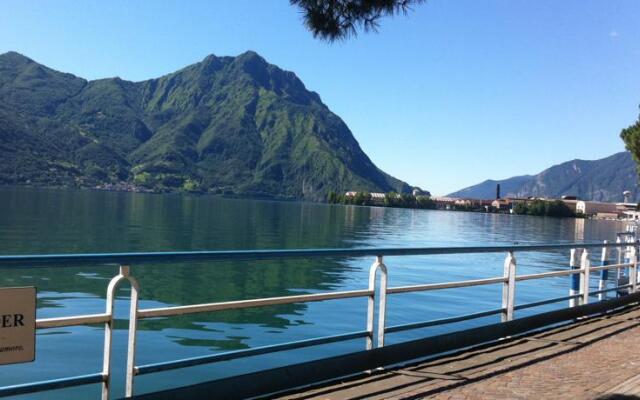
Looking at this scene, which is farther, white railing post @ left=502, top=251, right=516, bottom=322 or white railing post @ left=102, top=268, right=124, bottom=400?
white railing post @ left=502, top=251, right=516, bottom=322

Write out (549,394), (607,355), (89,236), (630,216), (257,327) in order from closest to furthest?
(549,394) → (607,355) → (257,327) → (630,216) → (89,236)

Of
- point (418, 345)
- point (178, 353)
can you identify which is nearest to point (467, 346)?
point (418, 345)

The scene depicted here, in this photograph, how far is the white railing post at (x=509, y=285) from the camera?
28.6ft

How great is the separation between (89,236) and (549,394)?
4994cm

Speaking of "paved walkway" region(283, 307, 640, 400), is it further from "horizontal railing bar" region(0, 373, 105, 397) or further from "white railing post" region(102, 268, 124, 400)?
"horizontal railing bar" region(0, 373, 105, 397)

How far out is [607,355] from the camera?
7883mm

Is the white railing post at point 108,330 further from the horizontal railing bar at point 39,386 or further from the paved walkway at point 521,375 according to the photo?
the paved walkway at point 521,375

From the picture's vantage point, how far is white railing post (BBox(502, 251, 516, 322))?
8.72m

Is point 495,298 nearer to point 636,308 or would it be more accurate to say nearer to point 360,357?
point 636,308

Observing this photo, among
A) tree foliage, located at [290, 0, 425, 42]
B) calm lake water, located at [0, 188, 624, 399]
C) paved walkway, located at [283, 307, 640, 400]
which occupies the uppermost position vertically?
tree foliage, located at [290, 0, 425, 42]

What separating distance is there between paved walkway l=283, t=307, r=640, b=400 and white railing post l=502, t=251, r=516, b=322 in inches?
15.5

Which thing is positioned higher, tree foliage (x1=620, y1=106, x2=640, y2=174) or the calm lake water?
tree foliage (x1=620, y1=106, x2=640, y2=174)

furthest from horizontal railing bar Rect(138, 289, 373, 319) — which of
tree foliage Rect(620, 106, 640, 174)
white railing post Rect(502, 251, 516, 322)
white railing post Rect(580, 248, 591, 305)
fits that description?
tree foliage Rect(620, 106, 640, 174)

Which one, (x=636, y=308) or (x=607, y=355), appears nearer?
(x=607, y=355)
